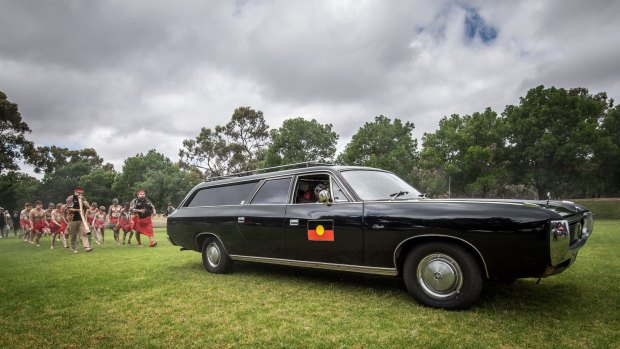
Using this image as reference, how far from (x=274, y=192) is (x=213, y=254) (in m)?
1.89

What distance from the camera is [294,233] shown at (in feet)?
17.9

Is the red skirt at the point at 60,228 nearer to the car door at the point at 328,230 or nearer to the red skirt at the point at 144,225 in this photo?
the red skirt at the point at 144,225

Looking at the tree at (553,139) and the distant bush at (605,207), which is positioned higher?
the tree at (553,139)

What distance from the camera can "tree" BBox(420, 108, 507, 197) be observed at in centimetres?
3491

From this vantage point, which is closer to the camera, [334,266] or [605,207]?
[334,266]

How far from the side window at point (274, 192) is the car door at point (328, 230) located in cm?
33

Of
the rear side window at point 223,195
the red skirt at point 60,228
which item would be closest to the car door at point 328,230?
the rear side window at point 223,195

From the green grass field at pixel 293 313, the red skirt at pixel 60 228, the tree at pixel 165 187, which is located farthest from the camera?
the tree at pixel 165 187

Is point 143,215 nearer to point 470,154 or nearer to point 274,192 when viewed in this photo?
point 274,192

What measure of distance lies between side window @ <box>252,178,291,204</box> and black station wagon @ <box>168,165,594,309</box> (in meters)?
0.02

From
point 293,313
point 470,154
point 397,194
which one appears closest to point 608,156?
point 470,154

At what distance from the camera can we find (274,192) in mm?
6098

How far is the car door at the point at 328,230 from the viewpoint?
4.83 meters

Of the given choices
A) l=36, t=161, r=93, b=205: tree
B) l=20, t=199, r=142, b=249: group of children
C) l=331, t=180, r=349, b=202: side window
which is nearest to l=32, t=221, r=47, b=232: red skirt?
l=20, t=199, r=142, b=249: group of children
